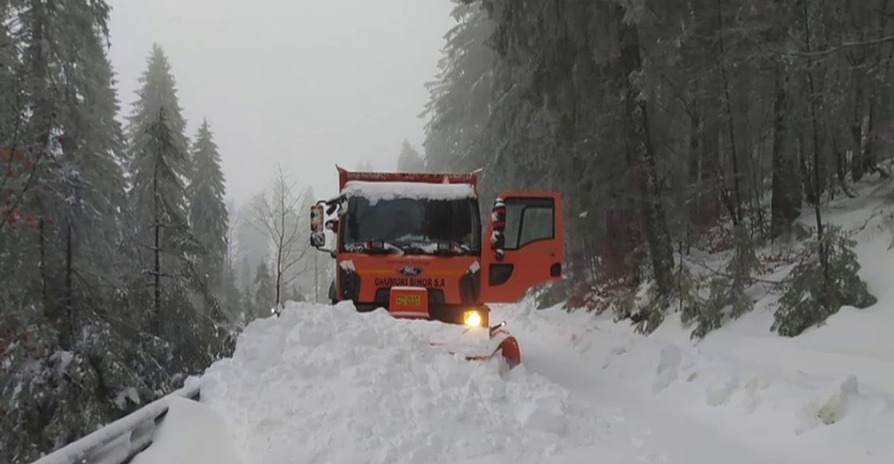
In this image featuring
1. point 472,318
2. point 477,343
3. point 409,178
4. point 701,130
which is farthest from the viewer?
point 701,130

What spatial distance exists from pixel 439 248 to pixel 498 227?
0.86 m

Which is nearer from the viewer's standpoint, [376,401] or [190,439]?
[190,439]

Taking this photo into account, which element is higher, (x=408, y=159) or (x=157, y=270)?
(x=408, y=159)

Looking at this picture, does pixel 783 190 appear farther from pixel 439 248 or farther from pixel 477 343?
pixel 477 343

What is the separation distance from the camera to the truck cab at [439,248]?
8258 mm

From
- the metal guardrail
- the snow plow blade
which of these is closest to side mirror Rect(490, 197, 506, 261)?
the snow plow blade

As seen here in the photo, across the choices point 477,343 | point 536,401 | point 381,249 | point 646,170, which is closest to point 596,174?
point 646,170

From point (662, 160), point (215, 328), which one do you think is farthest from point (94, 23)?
point (662, 160)

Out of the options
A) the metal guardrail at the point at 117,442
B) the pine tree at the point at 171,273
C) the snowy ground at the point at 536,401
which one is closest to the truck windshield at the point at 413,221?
the snowy ground at the point at 536,401

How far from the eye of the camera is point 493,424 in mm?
4969

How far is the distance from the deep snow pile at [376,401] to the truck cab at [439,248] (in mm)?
Result: 1098

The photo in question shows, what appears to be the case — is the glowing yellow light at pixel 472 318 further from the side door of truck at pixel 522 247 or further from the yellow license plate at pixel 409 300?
the yellow license plate at pixel 409 300

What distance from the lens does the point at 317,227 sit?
8.91 metres

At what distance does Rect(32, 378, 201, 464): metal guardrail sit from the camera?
358 cm
